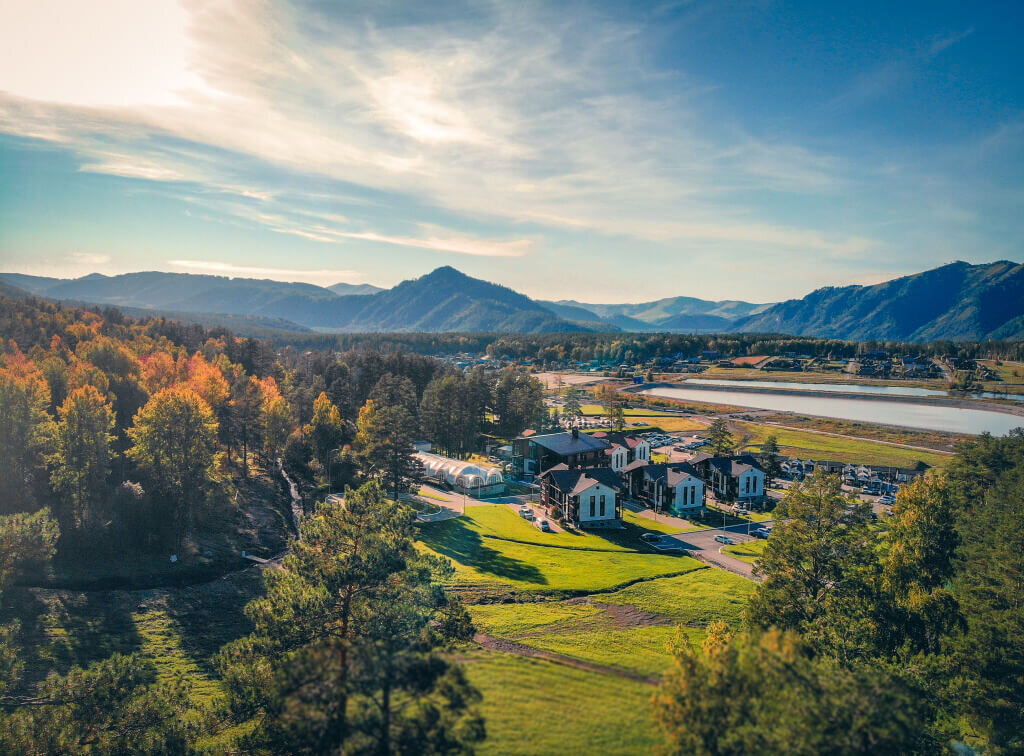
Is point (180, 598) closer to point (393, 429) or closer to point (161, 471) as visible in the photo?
point (161, 471)

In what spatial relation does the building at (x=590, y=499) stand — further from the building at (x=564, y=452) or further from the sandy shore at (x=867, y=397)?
the sandy shore at (x=867, y=397)

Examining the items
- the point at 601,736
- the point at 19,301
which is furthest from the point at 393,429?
the point at 19,301

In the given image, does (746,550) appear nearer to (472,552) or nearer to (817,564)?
(817,564)

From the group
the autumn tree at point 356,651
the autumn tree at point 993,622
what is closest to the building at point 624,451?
the autumn tree at point 993,622

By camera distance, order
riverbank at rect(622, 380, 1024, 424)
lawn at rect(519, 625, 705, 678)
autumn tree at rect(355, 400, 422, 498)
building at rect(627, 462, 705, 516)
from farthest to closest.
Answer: riverbank at rect(622, 380, 1024, 424)
building at rect(627, 462, 705, 516)
autumn tree at rect(355, 400, 422, 498)
lawn at rect(519, 625, 705, 678)

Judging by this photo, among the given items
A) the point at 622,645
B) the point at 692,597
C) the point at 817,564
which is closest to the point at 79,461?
the point at 622,645

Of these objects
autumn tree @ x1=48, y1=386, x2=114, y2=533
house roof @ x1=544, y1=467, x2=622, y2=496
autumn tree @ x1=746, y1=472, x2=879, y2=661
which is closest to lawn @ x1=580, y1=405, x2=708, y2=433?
house roof @ x1=544, y1=467, x2=622, y2=496

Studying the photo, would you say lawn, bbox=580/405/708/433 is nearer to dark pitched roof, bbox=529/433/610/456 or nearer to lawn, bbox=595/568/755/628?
dark pitched roof, bbox=529/433/610/456
